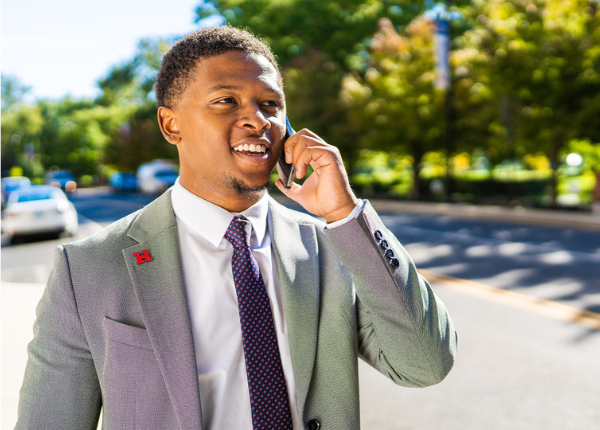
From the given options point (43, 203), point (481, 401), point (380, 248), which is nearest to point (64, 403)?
point (380, 248)

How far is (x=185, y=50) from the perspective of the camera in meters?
1.65

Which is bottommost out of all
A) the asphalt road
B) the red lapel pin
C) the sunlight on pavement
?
the asphalt road

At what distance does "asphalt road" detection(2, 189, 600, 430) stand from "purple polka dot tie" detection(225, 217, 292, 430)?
8.74 ft

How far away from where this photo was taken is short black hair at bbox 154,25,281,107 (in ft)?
5.22

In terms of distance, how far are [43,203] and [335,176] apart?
1478 cm

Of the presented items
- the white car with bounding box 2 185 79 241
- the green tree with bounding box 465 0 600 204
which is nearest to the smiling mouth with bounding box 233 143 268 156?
the white car with bounding box 2 185 79 241

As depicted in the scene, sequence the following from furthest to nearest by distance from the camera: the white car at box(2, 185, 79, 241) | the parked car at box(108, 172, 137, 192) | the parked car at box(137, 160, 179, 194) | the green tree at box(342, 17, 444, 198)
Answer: the parked car at box(108, 172, 137, 192), the parked car at box(137, 160, 179, 194), the green tree at box(342, 17, 444, 198), the white car at box(2, 185, 79, 241)

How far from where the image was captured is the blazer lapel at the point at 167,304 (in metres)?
1.43

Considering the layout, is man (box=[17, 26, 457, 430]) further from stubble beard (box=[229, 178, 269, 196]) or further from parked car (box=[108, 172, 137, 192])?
parked car (box=[108, 172, 137, 192])

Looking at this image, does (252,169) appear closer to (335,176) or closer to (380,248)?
(335,176)

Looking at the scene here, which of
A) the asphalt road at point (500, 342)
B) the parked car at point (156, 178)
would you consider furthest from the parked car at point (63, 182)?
the asphalt road at point (500, 342)

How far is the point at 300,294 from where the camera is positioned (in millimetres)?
1598

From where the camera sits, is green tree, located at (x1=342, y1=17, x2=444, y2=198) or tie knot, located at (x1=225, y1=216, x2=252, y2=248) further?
green tree, located at (x1=342, y1=17, x2=444, y2=198)

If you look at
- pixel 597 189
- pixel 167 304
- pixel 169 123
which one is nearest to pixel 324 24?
pixel 597 189
